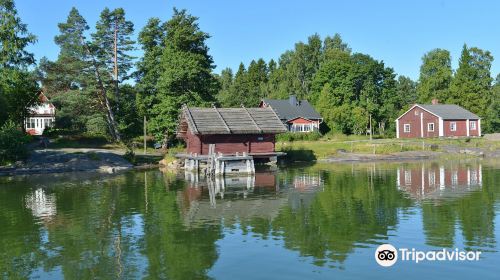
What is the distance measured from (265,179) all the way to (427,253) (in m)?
21.8

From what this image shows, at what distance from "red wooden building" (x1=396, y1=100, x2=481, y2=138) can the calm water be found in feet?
118

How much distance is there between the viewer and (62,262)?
15055 millimetres

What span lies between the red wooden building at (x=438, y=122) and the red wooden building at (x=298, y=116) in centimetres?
1272

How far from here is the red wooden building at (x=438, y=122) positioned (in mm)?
69438

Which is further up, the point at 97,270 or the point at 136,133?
the point at 136,133

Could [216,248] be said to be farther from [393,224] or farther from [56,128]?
[56,128]

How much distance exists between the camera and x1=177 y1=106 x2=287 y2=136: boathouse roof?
139 feet

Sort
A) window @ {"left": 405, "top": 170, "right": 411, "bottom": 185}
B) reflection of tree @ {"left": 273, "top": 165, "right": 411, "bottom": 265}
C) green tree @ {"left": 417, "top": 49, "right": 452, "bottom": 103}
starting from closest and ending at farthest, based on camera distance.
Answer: reflection of tree @ {"left": 273, "top": 165, "right": 411, "bottom": 265} < window @ {"left": 405, "top": 170, "right": 411, "bottom": 185} < green tree @ {"left": 417, "top": 49, "right": 452, "bottom": 103}

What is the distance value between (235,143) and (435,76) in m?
58.4

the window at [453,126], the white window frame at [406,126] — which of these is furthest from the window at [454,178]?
the white window frame at [406,126]

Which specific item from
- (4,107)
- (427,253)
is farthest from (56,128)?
(427,253)

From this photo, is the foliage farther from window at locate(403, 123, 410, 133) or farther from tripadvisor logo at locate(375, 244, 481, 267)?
tripadvisor logo at locate(375, 244, 481, 267)

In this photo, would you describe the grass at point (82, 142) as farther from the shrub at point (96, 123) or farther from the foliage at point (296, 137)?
the foliage at point (296, 137)

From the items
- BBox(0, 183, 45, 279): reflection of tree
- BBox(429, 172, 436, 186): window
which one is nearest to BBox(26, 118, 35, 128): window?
BBox(0, 183, 45, 279): reflection of tree
